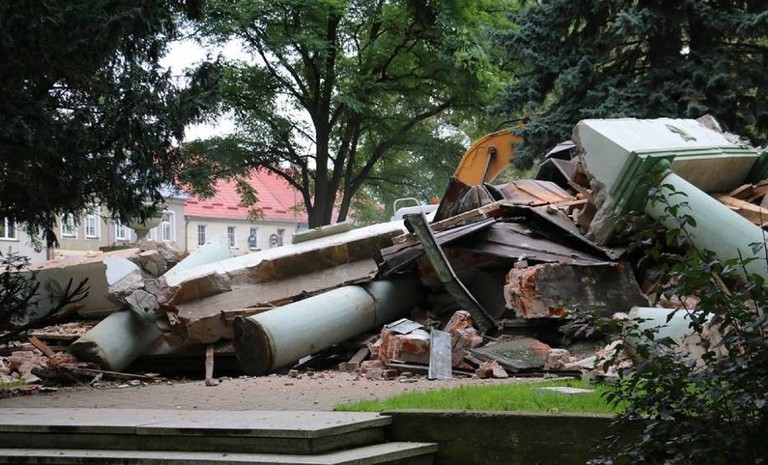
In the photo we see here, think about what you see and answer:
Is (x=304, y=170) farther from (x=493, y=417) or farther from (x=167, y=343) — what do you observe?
(x=493, y=417)

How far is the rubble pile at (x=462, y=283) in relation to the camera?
9.64 meters

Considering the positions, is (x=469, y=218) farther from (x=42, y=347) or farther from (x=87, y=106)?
(x=42, y=347)

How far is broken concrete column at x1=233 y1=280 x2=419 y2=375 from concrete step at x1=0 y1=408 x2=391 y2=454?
129 inches

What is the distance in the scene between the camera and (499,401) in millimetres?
6051

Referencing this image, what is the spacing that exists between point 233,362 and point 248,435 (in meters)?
5.73

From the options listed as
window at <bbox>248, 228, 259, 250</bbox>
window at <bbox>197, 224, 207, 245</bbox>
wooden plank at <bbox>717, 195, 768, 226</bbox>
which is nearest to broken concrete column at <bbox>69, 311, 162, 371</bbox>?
wooden plank at <bbox>717, 195, 768, 226</bbox>

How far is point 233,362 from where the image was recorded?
11.1 metres

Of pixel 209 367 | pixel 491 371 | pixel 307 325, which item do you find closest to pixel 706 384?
pixel 491 371

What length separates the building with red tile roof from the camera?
57.8 meters

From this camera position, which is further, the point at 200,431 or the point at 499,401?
the point at 499,401

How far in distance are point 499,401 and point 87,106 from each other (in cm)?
504

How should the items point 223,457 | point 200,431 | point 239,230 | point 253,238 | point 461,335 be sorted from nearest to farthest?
1. point 223,457
2. point 200,431
3. point 461,335
4. point 253,238
5. point 239,230

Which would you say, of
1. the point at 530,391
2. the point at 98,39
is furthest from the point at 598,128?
the point at 98,39

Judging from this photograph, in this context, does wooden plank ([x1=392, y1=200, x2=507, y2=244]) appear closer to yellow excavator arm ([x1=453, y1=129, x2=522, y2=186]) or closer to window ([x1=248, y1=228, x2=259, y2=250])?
yellow excavator arm ([x1=453, y1=129, x2=522, y2=186])
